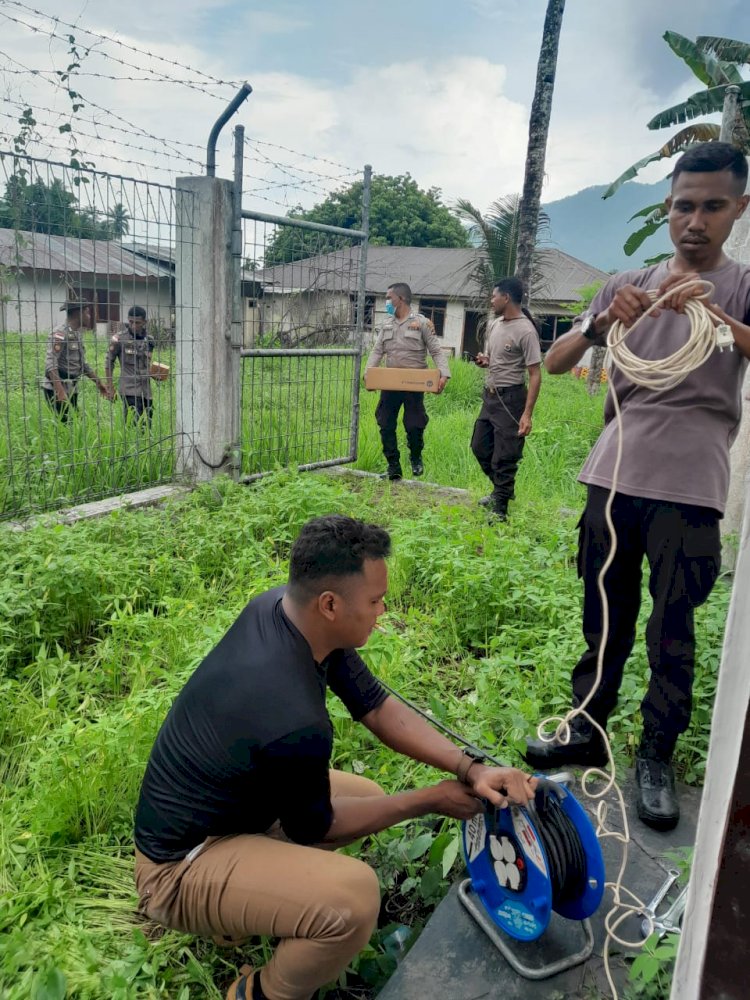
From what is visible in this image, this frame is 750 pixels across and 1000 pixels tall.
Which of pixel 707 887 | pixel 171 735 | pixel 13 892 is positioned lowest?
pixel 13 892

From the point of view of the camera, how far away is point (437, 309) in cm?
2906

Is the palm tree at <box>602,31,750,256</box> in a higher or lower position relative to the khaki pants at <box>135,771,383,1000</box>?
higher

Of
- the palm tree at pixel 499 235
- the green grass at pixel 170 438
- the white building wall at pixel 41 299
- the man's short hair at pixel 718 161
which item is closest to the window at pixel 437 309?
the palm tree at pixel 499 235

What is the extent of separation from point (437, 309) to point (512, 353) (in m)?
23.6

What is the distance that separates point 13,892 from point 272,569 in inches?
96.6

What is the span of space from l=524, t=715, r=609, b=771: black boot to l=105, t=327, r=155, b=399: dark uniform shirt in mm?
4382

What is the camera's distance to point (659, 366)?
7.35ft

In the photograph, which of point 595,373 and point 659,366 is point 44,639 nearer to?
point 659,366

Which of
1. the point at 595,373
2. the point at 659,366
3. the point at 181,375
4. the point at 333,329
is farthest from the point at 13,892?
the point at 595,373

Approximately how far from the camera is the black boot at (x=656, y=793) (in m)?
2.54

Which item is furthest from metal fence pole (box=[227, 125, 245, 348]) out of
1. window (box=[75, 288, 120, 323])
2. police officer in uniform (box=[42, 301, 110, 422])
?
police officer in uniform (box=[42, 301, 110, 422])

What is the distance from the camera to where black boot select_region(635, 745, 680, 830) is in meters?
2.54

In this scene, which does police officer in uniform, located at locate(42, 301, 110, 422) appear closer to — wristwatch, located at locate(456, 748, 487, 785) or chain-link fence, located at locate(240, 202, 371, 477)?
chain-link fence, located at locate(240, 202, 371, 477)

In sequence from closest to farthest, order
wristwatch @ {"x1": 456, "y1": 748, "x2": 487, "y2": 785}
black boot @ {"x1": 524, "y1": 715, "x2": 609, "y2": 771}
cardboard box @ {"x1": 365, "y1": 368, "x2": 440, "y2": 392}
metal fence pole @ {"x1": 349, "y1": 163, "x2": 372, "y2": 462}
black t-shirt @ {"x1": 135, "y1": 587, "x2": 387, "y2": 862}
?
black t-shirt @ {"x1": 135, "y1": 587, "x2": 387, "y2": 862} < wristwatch @ {"x1": 456, "y1": 748, "x2": 487, "y2": 785} < black boot @ {"x1": 524, "y1": 715, "x2": 609, "y2": 771} < metal fence pole @ {"x1": 349, "y1": 163, "x2": 372, "y2": 462} < cardboard box @ {"x1": 365, "y1": 368, "x2": 440, "y2": 392}
